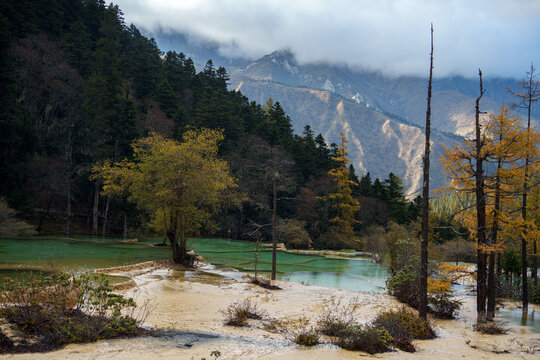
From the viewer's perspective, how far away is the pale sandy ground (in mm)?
7598

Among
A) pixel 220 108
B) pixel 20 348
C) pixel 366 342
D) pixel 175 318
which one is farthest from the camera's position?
pixel 220 108

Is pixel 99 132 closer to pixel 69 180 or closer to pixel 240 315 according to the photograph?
pixel 69 180

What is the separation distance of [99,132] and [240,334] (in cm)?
3728

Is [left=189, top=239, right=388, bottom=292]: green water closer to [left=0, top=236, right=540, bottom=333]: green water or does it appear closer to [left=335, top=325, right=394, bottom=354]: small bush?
[left=0, top=236, right=540, bottom=333]: green water

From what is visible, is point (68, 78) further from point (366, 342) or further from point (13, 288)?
point (366, 342)

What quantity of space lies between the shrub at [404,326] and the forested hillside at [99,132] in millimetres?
15535

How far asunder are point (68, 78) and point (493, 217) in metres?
46.0

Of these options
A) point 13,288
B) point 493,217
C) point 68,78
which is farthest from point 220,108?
point 13,288

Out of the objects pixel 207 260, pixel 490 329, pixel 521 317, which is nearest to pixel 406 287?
pixel 490 329

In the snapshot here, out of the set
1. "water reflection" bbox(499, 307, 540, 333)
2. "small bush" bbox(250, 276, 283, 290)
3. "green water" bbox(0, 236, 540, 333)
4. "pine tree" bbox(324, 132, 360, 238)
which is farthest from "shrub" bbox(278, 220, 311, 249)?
"water reflection" bbox(499, 307, 540, 333)

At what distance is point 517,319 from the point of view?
17172mm

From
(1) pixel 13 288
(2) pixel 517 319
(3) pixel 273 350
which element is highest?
(1) pixel 13 288

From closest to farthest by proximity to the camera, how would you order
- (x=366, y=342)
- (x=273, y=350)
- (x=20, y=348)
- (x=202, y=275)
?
(x=20, y=348) < (x=273, y=350) < (x=366, y=342) < (x=202, y=275)

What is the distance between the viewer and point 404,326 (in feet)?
35.2
